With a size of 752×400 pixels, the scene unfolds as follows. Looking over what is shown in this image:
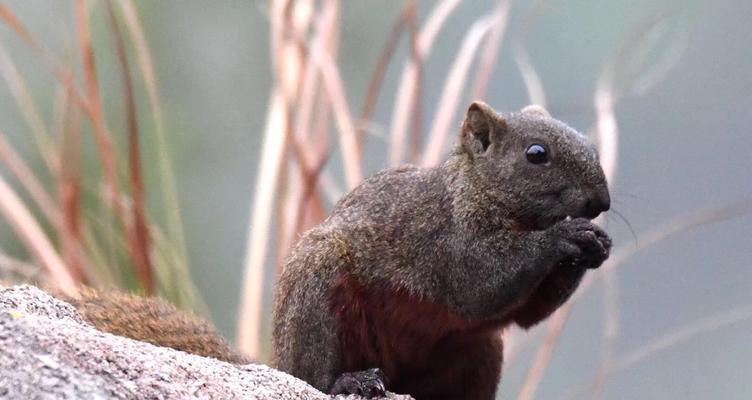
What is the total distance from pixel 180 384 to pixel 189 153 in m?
4.21

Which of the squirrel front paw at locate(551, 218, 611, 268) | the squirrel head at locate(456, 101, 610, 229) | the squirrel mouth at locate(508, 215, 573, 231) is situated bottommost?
the squirrel front paw at locate(551, 218, 611, 268)

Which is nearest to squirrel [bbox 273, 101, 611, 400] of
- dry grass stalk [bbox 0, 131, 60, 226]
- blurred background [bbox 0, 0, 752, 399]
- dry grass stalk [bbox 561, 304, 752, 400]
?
blurred background [bbox 0, 0, 752, 399]

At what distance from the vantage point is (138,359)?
2.13 meters

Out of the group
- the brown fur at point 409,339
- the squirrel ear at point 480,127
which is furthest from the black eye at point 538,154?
the brown fur at point 409,339

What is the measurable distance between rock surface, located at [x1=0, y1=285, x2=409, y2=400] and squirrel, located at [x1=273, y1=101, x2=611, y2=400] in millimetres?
550

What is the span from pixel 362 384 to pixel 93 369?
3.47 feet

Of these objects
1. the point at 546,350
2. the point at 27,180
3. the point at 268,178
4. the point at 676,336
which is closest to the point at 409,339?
the point at 546,350

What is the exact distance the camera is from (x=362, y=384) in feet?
9.45

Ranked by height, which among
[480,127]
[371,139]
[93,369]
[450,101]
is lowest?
[93,369]

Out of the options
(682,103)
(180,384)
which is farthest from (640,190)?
(180,384)

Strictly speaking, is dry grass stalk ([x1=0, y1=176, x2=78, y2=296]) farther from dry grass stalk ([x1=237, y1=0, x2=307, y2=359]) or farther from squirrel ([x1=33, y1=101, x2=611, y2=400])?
squirrel ([x1=33, y1=101, x2=611, y2=400])

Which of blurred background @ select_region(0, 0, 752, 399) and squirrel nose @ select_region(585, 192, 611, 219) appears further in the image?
blurred background @ select_region(0, 0, 752, 399)

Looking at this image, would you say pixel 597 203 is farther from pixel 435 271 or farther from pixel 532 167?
pixel 435 271

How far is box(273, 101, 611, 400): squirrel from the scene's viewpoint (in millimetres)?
2861
